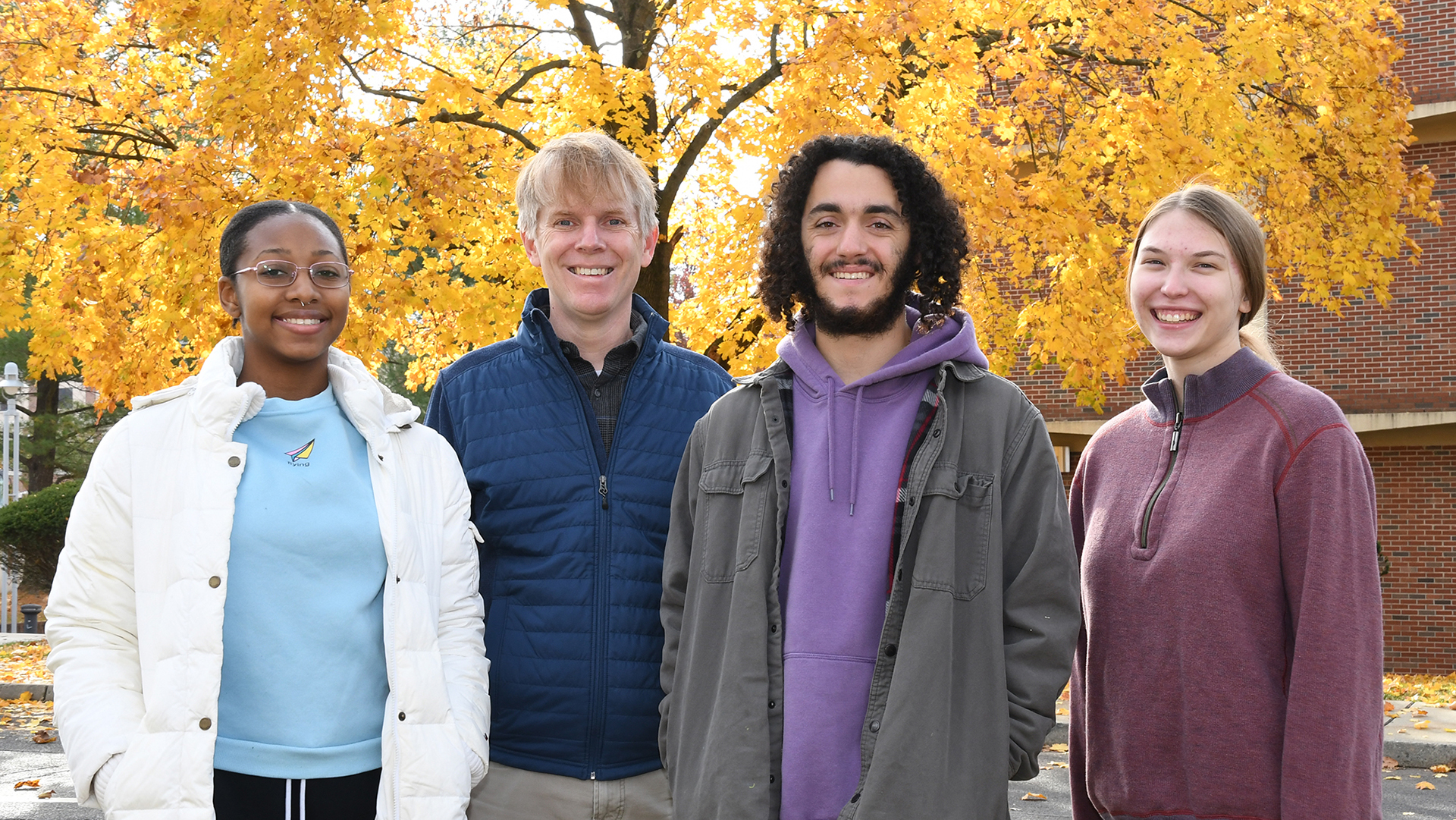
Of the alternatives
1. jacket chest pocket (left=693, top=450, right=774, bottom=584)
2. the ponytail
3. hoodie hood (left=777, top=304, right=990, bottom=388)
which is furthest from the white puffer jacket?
the ponytail

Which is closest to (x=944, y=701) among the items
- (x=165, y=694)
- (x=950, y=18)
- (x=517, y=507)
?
(x=517, y=507)

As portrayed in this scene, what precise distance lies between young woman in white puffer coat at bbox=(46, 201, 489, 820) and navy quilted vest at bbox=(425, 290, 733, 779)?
0.65 ft

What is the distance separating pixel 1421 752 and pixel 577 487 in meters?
8.57

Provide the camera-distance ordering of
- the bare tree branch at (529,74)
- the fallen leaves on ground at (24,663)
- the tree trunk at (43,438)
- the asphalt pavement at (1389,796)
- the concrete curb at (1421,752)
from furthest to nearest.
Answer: the tree trunk at (43,438) < the fallen leaves on ground at (24,663) < the bare tree branch at (529,74) < the concrete curb at (1421,752) < the asphalt pavement at (1389,796)

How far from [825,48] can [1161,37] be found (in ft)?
9.74

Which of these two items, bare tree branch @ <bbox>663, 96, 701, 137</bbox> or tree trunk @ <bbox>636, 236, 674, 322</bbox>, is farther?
bare tree branch @ <bbox>663, 96, 701, 137</bbox>

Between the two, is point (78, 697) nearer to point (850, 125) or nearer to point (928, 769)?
point (928, 769)

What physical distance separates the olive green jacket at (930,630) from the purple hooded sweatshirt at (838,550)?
5cm

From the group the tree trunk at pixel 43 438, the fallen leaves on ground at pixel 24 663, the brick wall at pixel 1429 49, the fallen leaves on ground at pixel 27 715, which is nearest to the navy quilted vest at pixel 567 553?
the fallen leaves on ground at pixel 27 715

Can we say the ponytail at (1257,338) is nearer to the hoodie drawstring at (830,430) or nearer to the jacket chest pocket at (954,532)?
the jacket chest pocket at (954,532)

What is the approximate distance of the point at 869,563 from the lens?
2631mm

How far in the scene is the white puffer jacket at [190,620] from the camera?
2.50 m

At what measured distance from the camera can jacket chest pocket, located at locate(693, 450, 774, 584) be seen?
8.91ft

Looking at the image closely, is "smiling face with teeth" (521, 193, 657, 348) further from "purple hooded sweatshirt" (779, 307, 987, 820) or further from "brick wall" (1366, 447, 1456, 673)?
"brick wall" (1366, 447, 1456, 673)
